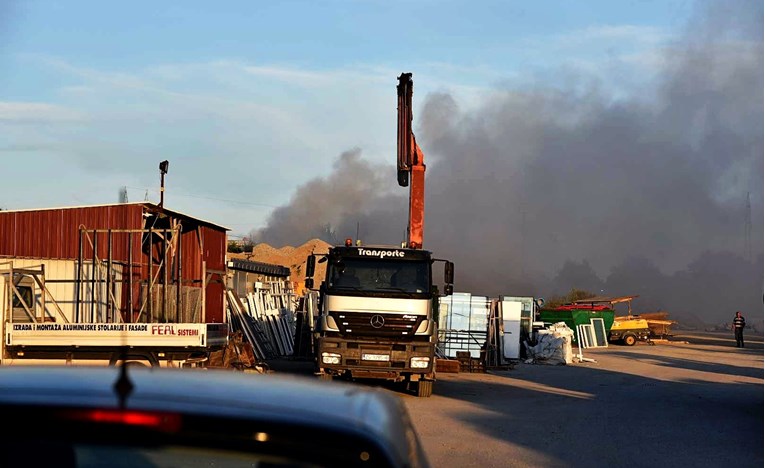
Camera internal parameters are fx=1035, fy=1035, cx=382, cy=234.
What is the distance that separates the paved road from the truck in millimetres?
994

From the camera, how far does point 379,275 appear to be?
22078 mm

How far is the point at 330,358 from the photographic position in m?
21.9

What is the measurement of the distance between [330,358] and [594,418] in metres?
5.90

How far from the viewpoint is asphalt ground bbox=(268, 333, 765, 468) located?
1374 cm

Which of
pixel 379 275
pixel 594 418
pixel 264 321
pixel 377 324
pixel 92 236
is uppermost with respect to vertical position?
pixel 92 236

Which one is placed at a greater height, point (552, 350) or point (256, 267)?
point (256, 267)

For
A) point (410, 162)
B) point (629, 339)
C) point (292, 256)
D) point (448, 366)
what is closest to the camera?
point (410, 162)

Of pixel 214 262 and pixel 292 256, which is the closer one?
pixel 214 262

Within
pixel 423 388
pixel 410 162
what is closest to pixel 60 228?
pixel 410 162

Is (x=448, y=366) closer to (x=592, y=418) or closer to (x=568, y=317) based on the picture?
(x=592, y=418)

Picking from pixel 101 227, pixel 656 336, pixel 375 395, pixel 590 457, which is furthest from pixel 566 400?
pixel 656 336

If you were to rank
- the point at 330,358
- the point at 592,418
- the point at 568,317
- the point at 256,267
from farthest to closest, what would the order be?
the point at 568,317, the point at 256,267, the point at 330,358, the point at 592,418

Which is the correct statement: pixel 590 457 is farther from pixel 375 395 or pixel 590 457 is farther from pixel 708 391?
pixel 708 391

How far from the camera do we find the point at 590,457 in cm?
1358
